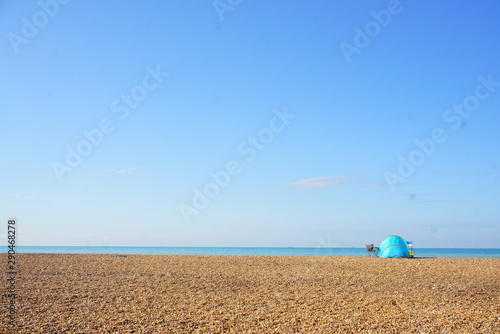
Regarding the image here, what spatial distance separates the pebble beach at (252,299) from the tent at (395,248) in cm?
774

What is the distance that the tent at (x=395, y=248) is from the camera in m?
27.8

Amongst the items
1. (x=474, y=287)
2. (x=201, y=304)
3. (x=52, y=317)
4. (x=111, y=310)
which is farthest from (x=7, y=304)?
(x=474, y=287)

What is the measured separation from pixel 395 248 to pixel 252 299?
18557mm

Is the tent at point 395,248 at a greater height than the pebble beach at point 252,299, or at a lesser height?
greater

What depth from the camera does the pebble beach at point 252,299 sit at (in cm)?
964

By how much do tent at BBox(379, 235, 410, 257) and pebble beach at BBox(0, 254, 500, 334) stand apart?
7.74 meters

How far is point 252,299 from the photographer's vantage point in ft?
40.9

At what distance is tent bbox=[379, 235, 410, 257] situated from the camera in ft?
91.2

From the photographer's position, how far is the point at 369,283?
50.6 feet

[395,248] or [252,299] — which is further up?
[395,248]

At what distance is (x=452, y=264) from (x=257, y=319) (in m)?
16.0

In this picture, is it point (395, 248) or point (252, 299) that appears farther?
point (395, 248)

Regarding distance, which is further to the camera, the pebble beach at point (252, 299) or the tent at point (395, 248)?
the tent at point (395, 248)

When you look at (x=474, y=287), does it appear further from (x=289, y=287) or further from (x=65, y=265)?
(x=65, y=265)
